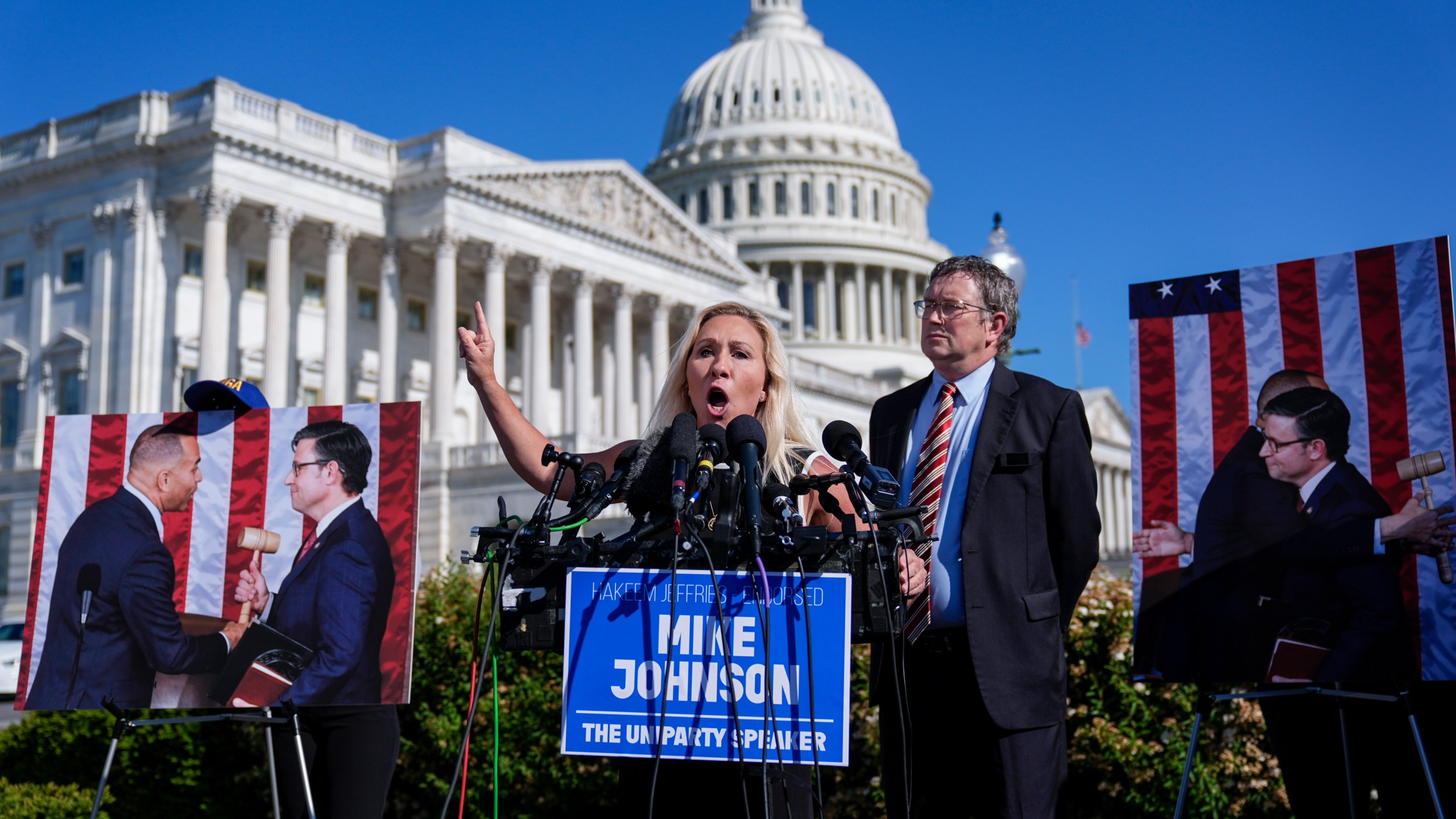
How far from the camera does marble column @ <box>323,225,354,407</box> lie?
43.4 meters

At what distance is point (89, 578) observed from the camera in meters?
7.32

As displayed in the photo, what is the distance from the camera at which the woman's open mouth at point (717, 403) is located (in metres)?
4.58

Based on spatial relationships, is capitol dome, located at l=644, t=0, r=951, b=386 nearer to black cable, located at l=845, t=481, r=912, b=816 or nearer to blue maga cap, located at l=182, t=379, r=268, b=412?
blue maga cap, located at l=182, t=379, r=268, b=412

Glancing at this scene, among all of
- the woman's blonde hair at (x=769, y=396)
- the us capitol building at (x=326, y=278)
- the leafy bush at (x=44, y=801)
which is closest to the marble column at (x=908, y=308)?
the us capitol building at (x=326, y=278)

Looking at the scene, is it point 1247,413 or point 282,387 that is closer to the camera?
point 1247,413

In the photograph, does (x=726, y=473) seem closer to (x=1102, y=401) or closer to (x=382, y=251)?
(x=382, y=251)

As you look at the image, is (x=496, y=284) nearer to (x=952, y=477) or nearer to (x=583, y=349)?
(x=583, y=349)

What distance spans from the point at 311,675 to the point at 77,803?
4.10 m

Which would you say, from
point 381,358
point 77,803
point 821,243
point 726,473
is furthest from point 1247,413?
point 821,243

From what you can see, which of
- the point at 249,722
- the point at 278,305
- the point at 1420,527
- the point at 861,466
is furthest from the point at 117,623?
the point at 278,305

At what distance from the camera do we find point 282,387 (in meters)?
41.9

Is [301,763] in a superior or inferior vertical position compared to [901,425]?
inferior

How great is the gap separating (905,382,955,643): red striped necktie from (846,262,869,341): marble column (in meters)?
86.6

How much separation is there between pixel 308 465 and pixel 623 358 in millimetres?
46117
